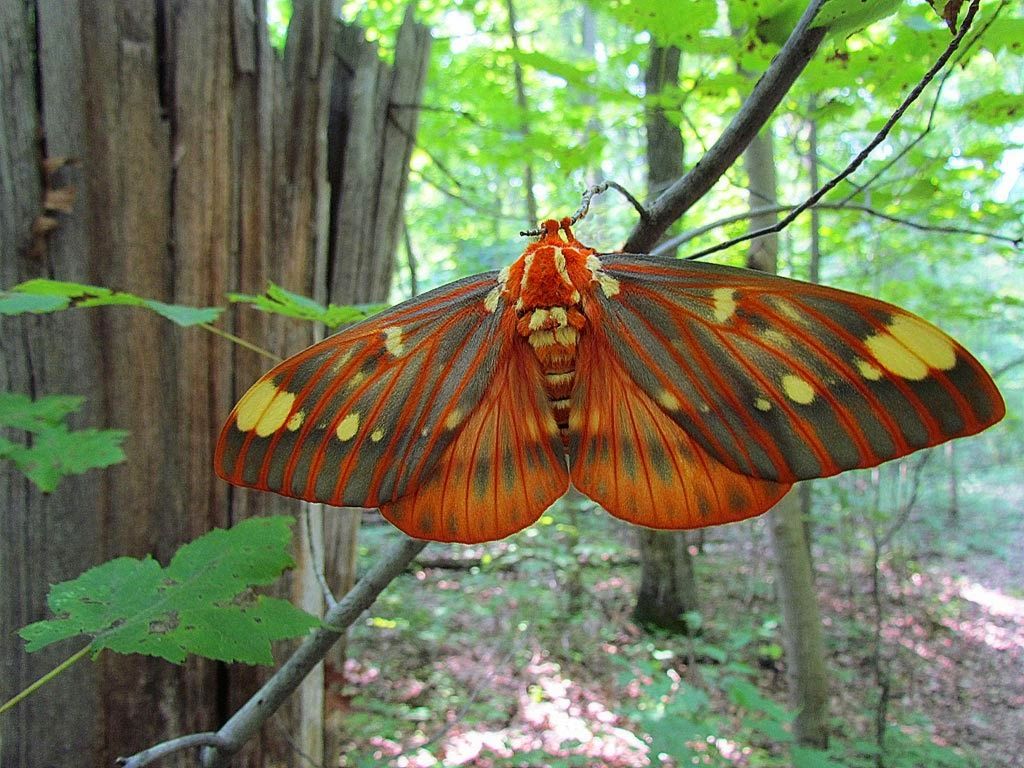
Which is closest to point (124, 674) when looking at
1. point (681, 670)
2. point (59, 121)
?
point (59, 121)

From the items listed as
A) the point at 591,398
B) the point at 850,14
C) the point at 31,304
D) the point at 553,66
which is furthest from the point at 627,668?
the point at 850,14

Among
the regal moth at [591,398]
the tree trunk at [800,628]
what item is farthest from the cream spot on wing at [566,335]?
the tree trunk at [800,628]

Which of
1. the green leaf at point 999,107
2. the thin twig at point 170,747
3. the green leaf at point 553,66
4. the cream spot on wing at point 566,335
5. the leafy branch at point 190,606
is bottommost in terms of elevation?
the thin twig at point 170,747

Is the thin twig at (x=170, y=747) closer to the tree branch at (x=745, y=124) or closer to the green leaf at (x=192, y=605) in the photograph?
the green leaf at (x=192, y=605)

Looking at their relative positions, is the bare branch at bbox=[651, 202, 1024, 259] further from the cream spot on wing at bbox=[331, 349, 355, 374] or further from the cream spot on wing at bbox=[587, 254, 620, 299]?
the cream spot on wing at bbox=[331, 349, 355, 374]

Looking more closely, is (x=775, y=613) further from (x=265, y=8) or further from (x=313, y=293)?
(x=265, y=8)

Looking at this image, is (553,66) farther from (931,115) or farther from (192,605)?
(192,605)
